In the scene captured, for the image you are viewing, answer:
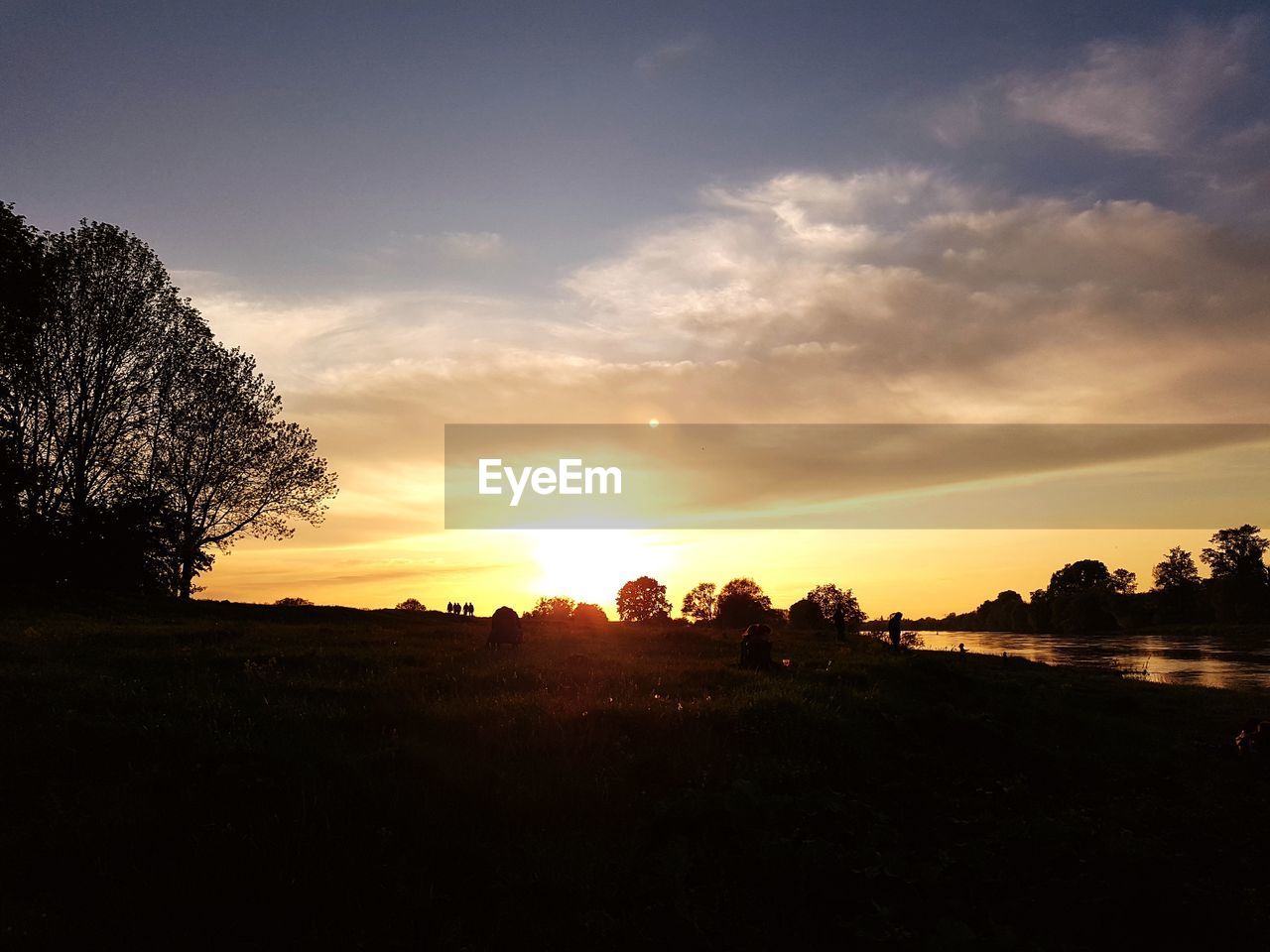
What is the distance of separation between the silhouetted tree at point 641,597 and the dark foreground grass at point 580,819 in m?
128

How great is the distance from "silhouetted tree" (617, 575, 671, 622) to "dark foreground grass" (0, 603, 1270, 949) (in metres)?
128

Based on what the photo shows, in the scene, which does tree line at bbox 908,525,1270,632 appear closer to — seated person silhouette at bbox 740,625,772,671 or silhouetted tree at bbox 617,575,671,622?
silhouetted tree at bbox 617,575,671,622

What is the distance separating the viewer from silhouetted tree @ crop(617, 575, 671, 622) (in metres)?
143

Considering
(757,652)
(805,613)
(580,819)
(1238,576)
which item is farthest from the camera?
(1238,576)

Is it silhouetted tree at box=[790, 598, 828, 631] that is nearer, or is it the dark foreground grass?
the dark foreground grass

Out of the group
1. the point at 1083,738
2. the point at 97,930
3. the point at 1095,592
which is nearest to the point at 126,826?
the point at 97,930

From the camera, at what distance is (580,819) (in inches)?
Answer: 367

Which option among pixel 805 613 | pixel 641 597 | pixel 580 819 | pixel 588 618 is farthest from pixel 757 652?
pixel 641 597

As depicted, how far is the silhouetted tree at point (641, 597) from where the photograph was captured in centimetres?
14262

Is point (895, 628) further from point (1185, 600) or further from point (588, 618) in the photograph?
point (1185, 600)

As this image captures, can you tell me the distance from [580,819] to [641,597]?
13618cm

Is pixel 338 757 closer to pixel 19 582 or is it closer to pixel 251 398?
pixel 19 582

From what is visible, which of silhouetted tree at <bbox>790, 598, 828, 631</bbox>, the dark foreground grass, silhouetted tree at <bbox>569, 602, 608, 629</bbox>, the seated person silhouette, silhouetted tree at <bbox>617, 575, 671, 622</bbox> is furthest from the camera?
silhouetted tree at <bbox>617, 575, 671, 622</bbox>

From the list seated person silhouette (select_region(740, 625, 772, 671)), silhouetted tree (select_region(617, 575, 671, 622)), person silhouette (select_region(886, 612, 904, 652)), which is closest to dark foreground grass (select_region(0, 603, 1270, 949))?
seated person silhouette (select_region(740, 625, 772, 671))
